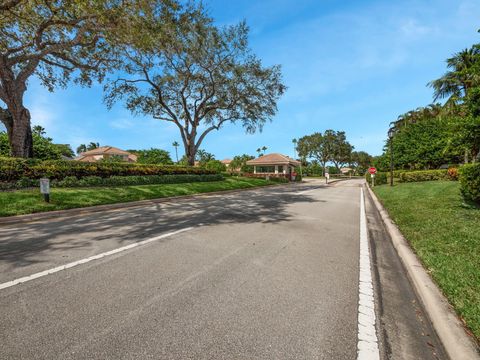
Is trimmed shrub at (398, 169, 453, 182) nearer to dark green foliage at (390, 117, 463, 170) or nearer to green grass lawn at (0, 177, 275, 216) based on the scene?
dark green foliage at (390, 117, 463, 170)

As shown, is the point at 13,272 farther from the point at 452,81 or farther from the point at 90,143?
the point at 90,143

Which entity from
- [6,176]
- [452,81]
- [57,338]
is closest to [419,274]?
[57,338]

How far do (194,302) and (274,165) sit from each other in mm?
44982

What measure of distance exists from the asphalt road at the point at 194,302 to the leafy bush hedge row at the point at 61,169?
747 cm

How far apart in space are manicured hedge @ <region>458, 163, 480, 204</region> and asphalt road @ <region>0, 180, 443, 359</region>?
527 centimetres

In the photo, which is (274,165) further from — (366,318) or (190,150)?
(366,318)

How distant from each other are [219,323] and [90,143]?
111364mm

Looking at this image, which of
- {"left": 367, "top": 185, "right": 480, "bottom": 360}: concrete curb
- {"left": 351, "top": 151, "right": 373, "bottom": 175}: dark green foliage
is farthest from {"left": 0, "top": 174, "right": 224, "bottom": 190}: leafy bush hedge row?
{"left": 351, "top": 151, "right": 373, "bottom": 175}: dark green foliage

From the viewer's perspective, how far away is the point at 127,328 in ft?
6.77

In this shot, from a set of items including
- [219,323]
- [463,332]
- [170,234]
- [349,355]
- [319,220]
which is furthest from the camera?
[319,220]

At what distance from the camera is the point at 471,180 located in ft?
23.2

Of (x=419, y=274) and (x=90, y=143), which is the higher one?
(x=90, y=143)

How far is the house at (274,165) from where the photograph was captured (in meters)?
44.8

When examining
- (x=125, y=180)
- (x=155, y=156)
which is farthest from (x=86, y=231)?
(x=155, y=156)
